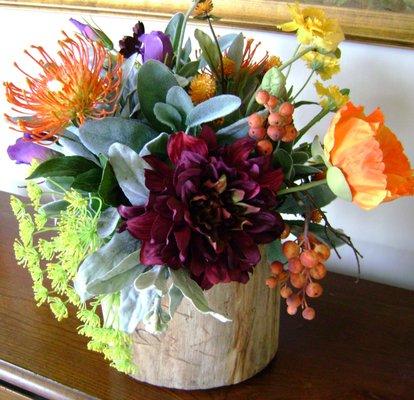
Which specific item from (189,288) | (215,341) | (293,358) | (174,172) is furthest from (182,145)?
(293,358)

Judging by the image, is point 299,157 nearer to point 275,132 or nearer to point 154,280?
point 275,132

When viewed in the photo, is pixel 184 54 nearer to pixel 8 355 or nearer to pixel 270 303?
pixel 270 303

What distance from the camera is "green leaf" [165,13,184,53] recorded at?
66 cm

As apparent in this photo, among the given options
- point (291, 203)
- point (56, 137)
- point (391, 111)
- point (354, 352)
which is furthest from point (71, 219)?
point (391, 111)

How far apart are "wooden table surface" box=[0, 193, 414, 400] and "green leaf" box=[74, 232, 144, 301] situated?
188 millimetres

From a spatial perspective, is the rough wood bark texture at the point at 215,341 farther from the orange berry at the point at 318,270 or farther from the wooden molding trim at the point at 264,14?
the wooden molding trim at the point at 264,14

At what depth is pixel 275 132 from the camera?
52 cm

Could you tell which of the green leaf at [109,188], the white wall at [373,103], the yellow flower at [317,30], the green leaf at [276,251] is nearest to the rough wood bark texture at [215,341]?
the green leaf at [276,251]

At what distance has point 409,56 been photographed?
856 mm

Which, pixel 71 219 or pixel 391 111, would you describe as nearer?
pixel 71 219

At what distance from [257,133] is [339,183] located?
0.28ft

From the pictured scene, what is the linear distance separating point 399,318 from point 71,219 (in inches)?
20.4

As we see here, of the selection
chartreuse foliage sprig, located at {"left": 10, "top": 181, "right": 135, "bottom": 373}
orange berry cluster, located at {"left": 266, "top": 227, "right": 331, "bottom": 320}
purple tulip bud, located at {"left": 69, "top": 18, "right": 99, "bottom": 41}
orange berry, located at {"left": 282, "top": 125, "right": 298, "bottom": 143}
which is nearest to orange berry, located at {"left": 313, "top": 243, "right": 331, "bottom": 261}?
orange berry cluster, located at {"left": 266, "top": 227, "right": 331, "bottom": 320}

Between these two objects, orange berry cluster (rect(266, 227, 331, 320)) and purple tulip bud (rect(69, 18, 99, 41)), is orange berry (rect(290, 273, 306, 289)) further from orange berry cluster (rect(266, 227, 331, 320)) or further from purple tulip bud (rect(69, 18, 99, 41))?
purple tulip bud (rect(69, 18, 99, 41))
